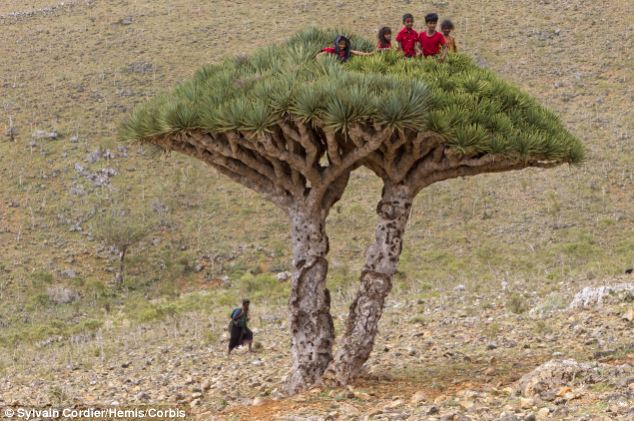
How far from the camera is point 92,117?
1394 inches

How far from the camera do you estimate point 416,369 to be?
9.95m

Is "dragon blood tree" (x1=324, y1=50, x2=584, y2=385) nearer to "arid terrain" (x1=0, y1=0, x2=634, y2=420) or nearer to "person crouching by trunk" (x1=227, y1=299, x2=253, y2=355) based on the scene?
"arid terrain" (x1=0, y1=0, x2=634, y2=420)

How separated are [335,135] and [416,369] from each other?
11.5 feet

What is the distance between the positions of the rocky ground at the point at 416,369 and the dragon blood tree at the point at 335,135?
104cm

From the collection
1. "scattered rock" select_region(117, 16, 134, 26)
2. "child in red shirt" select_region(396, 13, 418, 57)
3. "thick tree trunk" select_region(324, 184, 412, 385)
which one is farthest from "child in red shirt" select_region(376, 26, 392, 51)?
"scattered rock" select_region(117, 16, 134, 26)

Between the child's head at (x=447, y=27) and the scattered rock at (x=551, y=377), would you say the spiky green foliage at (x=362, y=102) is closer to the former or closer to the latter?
the child's head at (x=447, y=27)

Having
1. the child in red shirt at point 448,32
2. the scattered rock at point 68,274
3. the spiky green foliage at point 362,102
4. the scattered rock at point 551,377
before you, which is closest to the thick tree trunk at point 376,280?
the spiky green foliage at point 362,102

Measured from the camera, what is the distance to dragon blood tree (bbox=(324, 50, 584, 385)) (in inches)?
313

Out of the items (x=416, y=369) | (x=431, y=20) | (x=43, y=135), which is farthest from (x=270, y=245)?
(x=431, y=20)

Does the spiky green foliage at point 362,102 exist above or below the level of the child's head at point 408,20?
below

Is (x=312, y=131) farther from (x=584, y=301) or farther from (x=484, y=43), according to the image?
(x=484, y=43)

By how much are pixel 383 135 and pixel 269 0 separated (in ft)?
145

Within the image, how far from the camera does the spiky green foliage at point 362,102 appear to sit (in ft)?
24.4
